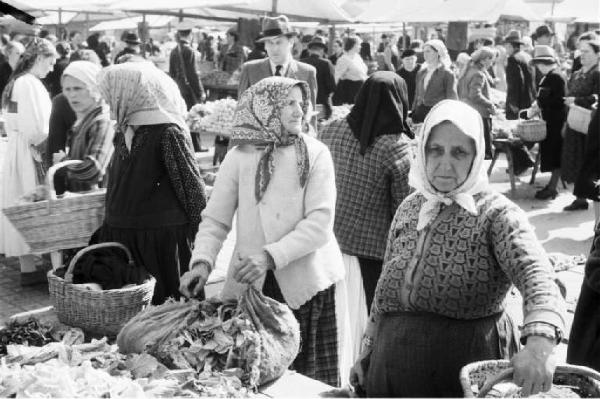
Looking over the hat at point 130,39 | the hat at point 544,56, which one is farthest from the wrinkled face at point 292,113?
the hat at point 130,39

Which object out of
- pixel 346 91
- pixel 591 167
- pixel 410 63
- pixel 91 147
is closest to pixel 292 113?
pixel 91 147

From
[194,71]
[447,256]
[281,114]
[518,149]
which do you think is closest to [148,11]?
[194,71]

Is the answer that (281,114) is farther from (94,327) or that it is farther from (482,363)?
(482,363)

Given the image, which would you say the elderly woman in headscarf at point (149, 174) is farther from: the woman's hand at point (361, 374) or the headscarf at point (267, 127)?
the woman's hand at point (361, 374)

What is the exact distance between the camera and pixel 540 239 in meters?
8.29

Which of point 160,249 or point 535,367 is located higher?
point 535,367

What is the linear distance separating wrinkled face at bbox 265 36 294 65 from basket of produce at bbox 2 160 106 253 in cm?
298

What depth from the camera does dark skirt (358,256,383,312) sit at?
4.55 metres

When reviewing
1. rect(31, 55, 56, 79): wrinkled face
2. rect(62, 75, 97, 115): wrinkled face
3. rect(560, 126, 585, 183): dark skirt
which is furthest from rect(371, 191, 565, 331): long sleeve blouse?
rect(560, 126, 585, 183): dark skirt

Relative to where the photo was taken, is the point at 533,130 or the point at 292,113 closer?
the point at 292,113

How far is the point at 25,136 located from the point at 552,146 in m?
6.38

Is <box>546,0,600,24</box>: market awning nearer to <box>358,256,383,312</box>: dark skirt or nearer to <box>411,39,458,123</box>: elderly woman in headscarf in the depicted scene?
<box>411,39,458,123</box>: elderly woman in headscarf

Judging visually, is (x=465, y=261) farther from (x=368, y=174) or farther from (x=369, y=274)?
(x=369, y=274)

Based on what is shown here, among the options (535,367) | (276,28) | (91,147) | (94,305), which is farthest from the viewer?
(276,28)
